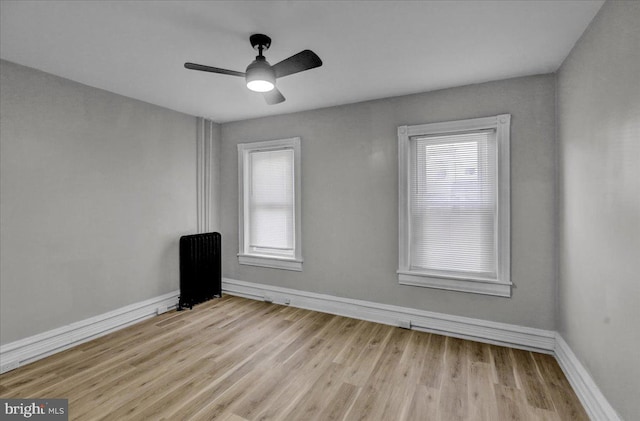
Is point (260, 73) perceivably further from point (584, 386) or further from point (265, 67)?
point (584, 386)

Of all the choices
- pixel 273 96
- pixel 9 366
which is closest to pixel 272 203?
pixel 273 96

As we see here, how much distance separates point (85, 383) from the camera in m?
2.39

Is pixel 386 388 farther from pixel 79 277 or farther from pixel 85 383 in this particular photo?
pixel 79 277

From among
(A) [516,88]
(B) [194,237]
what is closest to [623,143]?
(A) [516,88]

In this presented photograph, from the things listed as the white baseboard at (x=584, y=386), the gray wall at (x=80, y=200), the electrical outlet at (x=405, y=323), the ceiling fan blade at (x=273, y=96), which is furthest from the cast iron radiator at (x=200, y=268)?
the white baseboard at (x=584, y=386)

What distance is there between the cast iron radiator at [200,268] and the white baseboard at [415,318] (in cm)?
44

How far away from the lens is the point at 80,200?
3.12m

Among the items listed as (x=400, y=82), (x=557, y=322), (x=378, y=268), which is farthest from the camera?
(x=378, y=268)

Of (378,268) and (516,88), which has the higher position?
(516,88)

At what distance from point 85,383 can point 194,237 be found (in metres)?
2.07

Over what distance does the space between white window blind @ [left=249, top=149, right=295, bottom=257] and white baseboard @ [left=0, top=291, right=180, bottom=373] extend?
146 cm

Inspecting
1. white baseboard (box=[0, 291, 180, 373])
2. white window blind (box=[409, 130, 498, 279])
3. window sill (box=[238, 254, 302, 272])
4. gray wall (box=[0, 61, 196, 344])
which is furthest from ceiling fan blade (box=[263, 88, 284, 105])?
white baseboard (box=[0, 291, 180, 373])

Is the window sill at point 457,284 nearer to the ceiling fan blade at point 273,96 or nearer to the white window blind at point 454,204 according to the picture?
the white window blind at point 454,204

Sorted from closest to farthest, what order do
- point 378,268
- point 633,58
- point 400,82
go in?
1. point 633,58
2. point 400,82
3. point 378,268
